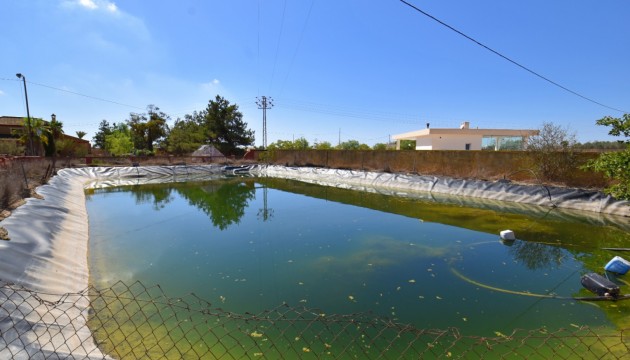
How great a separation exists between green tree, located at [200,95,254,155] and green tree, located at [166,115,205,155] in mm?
1366

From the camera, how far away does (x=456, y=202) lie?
1252 centimetres

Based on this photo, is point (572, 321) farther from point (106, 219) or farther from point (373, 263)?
point (106, 219)

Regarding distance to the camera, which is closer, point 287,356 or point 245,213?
point 287,356

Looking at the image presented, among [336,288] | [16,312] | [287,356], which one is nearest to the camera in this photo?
[16,312]

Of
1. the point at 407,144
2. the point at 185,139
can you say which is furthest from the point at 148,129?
the point at 407,144

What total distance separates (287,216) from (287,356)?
6.84m

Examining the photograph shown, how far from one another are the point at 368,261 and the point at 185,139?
36460 millimetres

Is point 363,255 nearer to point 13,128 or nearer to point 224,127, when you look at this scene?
point 224,127

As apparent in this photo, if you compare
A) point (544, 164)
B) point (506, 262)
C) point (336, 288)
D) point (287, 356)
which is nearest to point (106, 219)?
point (336, 288)

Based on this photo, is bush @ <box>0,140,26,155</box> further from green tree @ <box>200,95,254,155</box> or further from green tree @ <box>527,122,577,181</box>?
green tree @ <box>527,122,577,181</box>

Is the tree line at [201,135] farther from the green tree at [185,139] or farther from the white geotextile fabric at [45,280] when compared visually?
the white geotextile fabric at [45,280]

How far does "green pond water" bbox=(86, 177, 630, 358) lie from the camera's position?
416 cm

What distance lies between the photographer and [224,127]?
34.3 metres

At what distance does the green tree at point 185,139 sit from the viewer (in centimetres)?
3547
